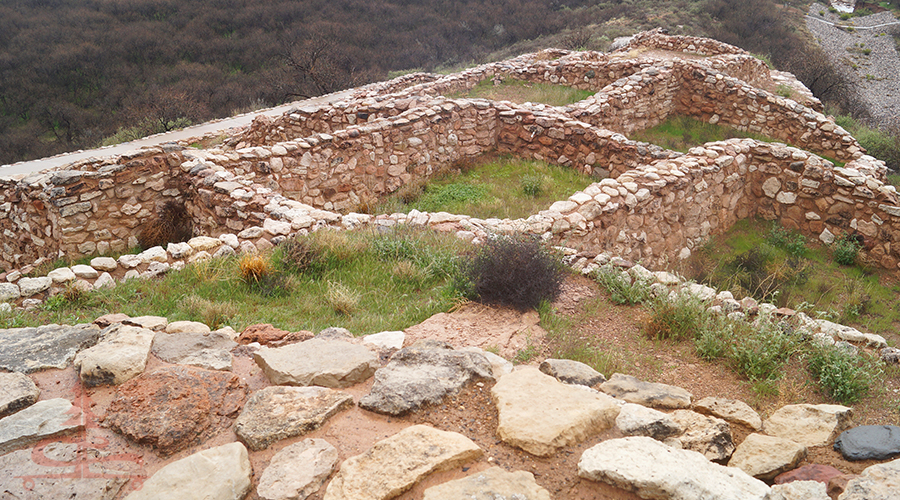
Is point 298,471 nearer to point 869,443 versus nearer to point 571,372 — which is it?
point 571,372

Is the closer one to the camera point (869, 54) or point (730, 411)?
point (730, 411)

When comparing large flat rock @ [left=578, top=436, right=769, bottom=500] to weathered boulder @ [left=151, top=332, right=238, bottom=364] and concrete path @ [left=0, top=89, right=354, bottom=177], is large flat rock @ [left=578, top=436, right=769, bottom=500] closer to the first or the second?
weathered boulder @ [left=151, top=332, right=238, bottom=364]

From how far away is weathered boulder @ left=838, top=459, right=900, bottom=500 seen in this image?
6.57ft

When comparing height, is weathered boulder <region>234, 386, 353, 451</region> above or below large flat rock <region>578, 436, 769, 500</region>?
below

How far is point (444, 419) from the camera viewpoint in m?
2.72

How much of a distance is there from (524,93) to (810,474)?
14519 mm

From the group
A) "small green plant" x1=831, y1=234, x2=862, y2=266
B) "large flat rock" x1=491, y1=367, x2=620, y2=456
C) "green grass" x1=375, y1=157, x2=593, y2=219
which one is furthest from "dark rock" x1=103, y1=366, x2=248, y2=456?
"small green plant" x1=831, y1=234, x2=862, y2=266

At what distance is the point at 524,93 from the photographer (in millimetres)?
→ 15648

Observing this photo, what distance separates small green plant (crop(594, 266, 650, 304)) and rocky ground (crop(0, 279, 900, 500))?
1339 millimetres

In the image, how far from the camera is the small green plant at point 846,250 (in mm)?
7801

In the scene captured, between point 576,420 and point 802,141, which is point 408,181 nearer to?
point 576,420

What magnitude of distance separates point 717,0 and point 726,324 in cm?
3962

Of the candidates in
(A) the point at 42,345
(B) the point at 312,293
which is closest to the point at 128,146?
(B) the point at 312,293

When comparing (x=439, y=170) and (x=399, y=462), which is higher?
(x=399, y=462)
